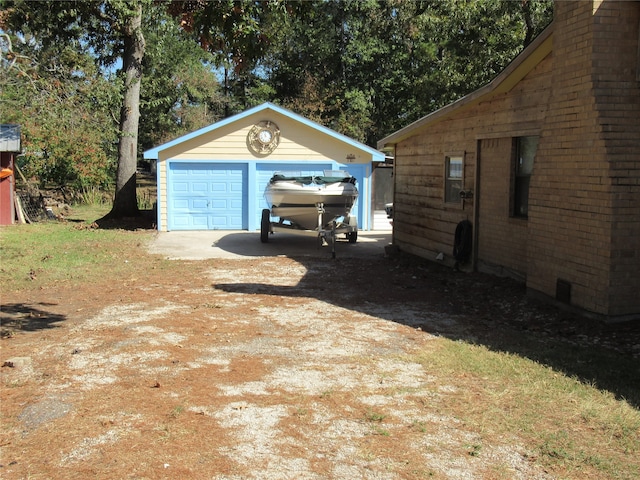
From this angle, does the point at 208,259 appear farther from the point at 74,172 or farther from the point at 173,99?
the point at 173,99

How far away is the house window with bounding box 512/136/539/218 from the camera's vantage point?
9914mm

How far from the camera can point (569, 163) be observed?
7.98 metres

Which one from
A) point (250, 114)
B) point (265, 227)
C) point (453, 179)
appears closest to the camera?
point (453, 179)

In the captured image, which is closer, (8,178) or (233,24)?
(233,24)

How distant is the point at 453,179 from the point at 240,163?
9237 millimetres

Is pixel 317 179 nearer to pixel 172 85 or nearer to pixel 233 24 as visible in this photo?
pixel 233 24

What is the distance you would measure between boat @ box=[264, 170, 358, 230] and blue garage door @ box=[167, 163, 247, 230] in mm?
4375

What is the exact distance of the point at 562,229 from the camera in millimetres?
8102

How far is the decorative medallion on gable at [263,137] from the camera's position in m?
19.7

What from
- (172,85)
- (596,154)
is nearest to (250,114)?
(172,85)

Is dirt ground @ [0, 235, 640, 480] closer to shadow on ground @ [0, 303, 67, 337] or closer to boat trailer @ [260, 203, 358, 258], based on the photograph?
shadow on ground @ [0, 303, 67, 337]

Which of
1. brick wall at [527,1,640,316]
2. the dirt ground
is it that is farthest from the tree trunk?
brick wall at [527,1,640,316]

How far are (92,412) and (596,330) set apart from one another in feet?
17.8

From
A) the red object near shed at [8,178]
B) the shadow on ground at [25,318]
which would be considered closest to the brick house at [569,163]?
the shadow on ground at [25,318]
